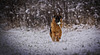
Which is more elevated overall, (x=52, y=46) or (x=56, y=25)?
(x=56, y=25)

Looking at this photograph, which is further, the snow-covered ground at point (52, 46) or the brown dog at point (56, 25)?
the brown dog at point (56, 25)

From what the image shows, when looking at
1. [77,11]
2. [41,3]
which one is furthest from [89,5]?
[41,3]

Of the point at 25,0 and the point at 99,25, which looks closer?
the point at 99,25

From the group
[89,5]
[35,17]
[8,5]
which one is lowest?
[35,17]

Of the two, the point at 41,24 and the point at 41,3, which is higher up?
the point at 41,3

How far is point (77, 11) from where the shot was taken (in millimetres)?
12086

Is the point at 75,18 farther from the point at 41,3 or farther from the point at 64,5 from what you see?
the point at 41,3

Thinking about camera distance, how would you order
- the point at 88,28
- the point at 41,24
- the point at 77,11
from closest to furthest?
the point at 88,28 < the point at 41,24 < the point at 77,11

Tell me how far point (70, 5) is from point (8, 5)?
6.70 m

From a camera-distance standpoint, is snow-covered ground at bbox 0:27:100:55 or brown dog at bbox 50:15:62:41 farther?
brown dog at bbox 50:15:62:41

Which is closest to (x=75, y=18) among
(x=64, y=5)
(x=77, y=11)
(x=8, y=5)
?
(x=77, y=11)

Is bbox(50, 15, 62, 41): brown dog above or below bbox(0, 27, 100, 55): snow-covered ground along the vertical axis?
above

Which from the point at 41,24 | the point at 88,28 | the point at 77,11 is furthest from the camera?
the point at 77,11

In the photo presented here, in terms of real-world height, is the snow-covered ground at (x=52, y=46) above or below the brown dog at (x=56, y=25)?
below
